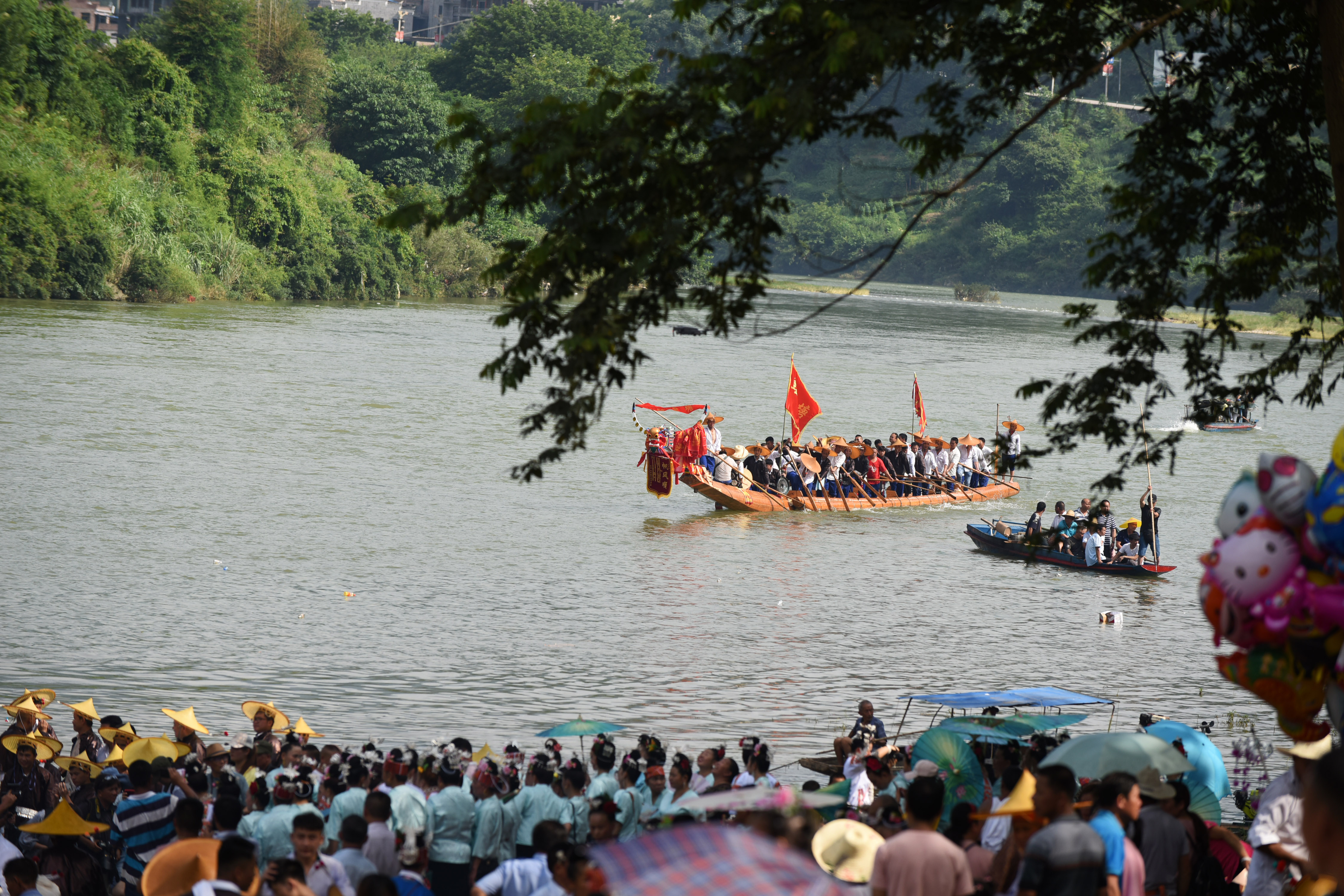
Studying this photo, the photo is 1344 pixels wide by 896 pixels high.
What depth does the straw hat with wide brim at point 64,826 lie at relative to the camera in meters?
7.16

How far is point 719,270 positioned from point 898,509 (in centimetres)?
2272

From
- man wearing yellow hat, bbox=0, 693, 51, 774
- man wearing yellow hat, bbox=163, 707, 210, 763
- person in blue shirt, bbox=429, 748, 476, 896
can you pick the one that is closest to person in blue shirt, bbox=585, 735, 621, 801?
person in blue shirt, bbox=429, 748, 476, 896

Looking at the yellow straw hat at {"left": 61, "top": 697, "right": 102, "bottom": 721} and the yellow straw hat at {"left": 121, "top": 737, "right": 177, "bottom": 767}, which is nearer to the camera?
the yellow straw hat at {"left": 121, "top": 737, "right": 177, "bottom": 767}

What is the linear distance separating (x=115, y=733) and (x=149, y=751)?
1.18m

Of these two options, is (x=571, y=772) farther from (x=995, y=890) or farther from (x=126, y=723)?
(x=126, y=723)

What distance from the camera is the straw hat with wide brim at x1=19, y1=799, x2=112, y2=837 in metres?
7.16

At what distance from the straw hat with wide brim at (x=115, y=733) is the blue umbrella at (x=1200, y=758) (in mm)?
6529

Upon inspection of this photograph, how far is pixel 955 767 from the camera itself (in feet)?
25.5

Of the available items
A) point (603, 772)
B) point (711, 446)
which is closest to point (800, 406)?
point (711, 446)

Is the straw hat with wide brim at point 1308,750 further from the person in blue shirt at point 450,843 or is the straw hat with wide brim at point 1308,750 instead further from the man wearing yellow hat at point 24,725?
the man wearing yellow hat at point 24,725

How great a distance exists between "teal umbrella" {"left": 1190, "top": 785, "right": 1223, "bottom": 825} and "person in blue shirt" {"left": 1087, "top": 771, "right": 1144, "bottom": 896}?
138 cm

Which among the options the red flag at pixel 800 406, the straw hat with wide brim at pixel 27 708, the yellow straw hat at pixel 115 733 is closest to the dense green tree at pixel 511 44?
the red flag at pixel 800 406

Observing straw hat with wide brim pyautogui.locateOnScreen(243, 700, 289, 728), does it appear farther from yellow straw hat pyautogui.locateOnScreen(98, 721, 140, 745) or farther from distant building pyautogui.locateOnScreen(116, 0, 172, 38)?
distant building pyautogui.locateOnScreen(116, 0, 172, 38)

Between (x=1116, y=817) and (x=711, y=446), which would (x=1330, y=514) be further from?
(x=711, y=446)
